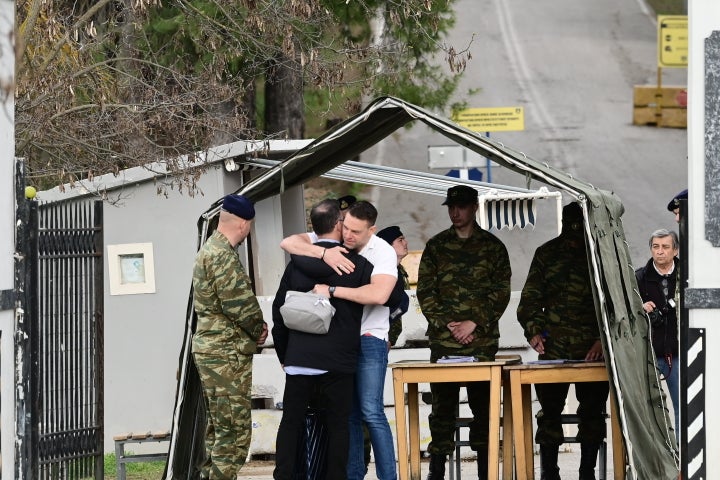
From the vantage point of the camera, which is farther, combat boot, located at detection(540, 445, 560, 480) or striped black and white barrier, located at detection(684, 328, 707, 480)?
combat boot, located at detection(540, 445, 560, 480)

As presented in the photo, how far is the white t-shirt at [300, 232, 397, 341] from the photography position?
363 inches

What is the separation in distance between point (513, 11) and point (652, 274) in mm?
40594

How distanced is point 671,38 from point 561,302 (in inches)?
1105

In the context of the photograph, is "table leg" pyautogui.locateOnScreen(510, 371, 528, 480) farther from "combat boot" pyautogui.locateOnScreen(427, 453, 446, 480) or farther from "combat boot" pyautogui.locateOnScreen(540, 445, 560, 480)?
"combat boot" pyautogui.locateOnScreen(427, 453, 446, 480)

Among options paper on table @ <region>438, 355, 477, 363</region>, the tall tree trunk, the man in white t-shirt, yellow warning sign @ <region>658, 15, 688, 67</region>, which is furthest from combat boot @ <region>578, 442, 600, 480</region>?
yellow warning sign @ <region>658, 15, 688, 67</region>

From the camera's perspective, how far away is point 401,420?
31.5 feet

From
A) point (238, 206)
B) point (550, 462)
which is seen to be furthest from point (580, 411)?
point (238, 206)

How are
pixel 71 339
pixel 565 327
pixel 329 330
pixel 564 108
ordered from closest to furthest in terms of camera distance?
pixel 329 330, pixel 565 327, pixel 71 339, pixel 564 108

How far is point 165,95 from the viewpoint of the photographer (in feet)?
40.6

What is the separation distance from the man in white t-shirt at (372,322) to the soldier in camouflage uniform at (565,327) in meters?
1.36

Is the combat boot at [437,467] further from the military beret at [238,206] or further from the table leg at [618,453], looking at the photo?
the military beret at [238,206]

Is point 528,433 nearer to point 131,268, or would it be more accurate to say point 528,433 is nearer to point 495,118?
point 131,268

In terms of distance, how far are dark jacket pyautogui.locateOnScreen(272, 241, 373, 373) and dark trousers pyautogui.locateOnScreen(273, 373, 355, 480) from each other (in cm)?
11

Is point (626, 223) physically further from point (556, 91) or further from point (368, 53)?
point (368, 53)
